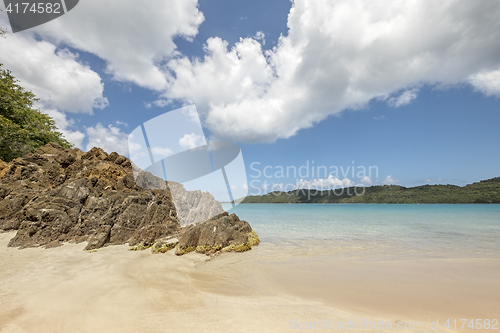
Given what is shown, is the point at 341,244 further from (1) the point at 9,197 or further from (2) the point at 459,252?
(1) the point at 9,197

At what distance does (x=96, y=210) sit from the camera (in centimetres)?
1068

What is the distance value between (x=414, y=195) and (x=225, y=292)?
137m

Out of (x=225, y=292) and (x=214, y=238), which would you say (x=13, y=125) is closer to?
(x=214, y=238)

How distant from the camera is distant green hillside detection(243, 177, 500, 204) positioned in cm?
9212

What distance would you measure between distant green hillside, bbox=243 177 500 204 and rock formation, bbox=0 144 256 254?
127m

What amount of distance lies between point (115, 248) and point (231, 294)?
260 inches

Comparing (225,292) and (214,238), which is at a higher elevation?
(214,238)

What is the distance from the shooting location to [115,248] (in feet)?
28.7

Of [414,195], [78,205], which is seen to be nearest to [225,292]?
[78,205]

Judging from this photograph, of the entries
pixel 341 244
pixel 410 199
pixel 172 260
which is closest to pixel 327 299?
pixel 172 260

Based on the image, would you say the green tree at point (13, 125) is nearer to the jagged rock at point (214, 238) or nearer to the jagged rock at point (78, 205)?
the jagged rock at point (78, 205)

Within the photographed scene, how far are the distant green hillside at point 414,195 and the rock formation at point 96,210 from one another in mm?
127449

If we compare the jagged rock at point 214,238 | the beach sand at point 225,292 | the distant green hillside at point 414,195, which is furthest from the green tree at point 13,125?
the distant green hillside at point 414,195

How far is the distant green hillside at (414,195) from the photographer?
9212cm
